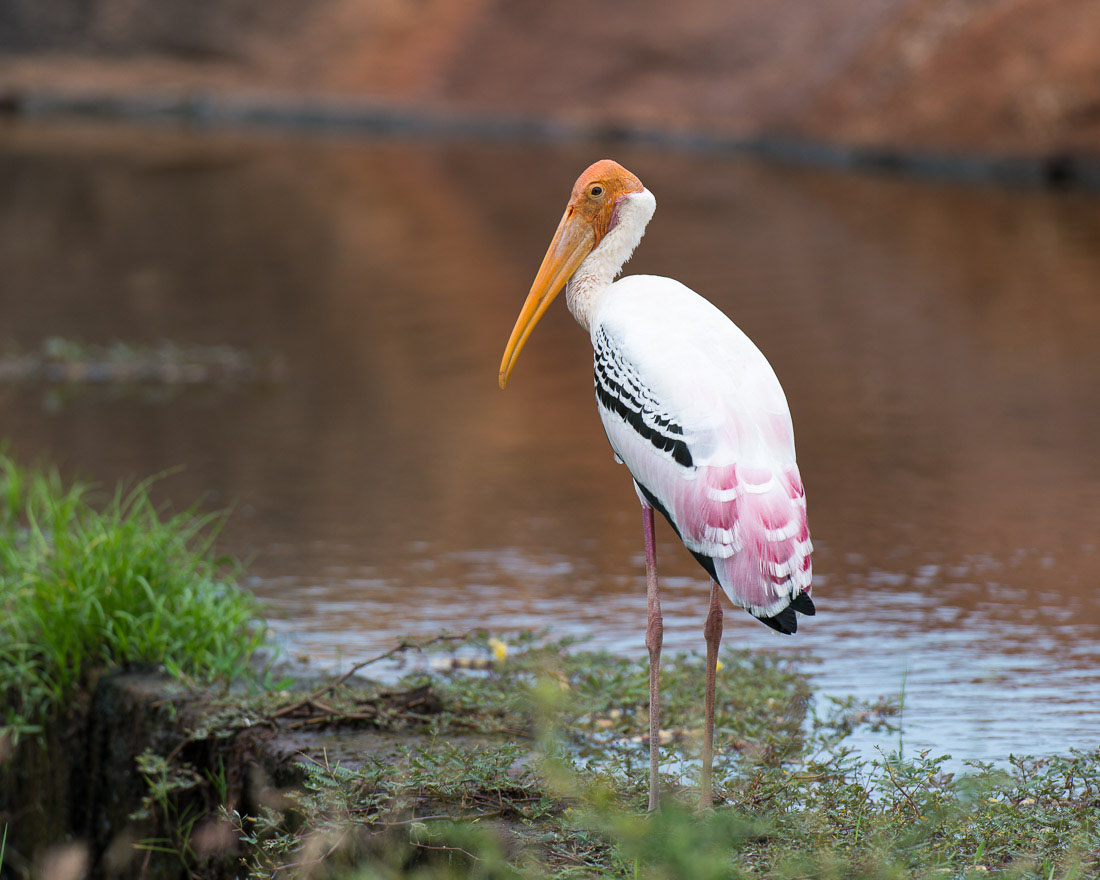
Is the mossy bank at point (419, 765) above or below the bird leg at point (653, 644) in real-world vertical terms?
below

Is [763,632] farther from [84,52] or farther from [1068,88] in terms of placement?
[84,52]

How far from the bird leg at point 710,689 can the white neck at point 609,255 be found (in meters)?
0.69

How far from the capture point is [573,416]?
28.7ft

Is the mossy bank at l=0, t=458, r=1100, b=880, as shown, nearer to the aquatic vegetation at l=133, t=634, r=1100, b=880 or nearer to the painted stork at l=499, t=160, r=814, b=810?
the aquatic vegetation at l=133, t=634, r=1100, b=880

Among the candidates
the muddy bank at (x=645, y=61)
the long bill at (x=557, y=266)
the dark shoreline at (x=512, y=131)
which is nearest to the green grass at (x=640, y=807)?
the long bill at (x=557, y=266)


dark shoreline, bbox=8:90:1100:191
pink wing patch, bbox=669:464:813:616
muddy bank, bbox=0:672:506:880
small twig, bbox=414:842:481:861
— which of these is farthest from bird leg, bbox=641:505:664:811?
dark shoreline, bbox=8:90:1100:191

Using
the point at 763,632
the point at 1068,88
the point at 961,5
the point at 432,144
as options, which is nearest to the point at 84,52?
the point at 432,144

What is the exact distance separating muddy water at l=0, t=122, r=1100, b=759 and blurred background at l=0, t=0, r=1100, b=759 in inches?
1.1

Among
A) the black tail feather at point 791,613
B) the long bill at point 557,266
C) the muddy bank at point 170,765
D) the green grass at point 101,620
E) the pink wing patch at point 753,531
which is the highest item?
the long bill at point 557,266

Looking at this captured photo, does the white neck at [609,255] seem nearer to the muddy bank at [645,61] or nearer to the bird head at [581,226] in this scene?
the bird head at [581,226]

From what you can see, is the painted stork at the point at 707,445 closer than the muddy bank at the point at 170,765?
Yes

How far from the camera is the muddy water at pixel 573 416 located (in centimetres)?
539

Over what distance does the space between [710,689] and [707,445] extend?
582 mm

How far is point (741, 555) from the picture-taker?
3.05 metres
